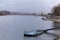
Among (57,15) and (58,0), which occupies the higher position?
(58,0)

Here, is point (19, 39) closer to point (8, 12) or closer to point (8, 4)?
point (8, 12)

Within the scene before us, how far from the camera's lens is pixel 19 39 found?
2.20 m

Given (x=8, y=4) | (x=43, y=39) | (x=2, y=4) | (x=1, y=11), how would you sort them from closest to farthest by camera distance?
(x=43, y=39) < (x=1, y=11) < (x=2, y=4) < (x=8, y=4)

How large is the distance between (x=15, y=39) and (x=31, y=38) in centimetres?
24

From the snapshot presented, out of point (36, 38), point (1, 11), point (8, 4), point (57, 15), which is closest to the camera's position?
point (36, 38)

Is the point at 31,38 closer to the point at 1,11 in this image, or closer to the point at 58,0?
the point at 1,11

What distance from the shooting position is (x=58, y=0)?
4168 millimetres

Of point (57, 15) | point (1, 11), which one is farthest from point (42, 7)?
point (1, 11)

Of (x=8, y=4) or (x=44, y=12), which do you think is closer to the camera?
(x=44, y=12)

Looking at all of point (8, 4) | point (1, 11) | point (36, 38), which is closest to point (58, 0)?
point (8, 4)

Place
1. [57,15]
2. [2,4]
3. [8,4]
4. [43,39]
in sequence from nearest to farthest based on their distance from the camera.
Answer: [43,39] → [2,4] → [8,4] → [57,15]

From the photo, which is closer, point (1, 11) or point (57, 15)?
point (1, 11)

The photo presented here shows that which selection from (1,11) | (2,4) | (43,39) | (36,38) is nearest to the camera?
(43,39)

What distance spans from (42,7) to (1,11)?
3.44 feet
